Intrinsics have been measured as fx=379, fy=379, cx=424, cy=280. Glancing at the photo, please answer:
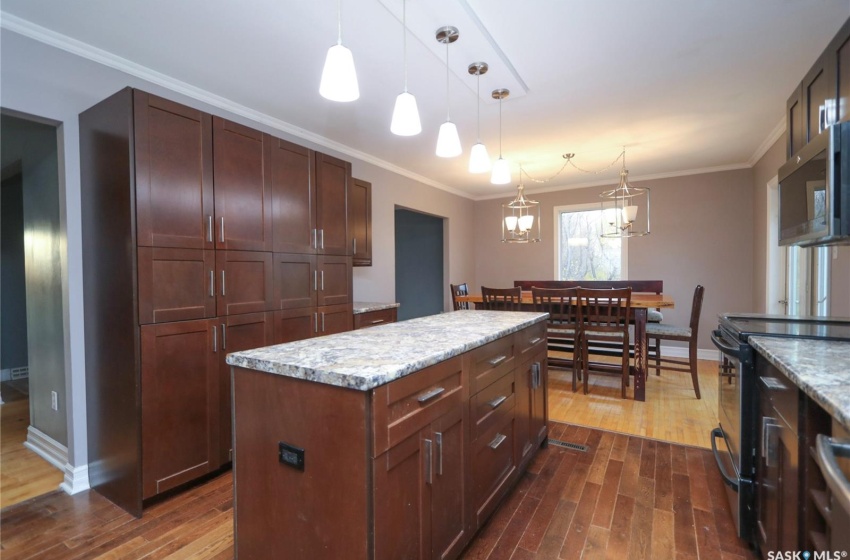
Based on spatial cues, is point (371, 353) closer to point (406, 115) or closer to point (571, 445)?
point (406, 115)

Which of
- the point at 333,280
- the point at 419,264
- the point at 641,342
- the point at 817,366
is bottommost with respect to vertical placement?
the point at 641,342

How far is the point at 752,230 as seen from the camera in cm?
473

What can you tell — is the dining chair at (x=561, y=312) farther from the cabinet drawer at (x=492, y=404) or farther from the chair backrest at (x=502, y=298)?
the cabinet drawer at (x=492, y=404)

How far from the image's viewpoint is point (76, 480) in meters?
2.13

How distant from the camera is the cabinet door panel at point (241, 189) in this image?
88.0 inches

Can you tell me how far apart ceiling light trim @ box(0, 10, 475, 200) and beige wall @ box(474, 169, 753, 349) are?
4.01m

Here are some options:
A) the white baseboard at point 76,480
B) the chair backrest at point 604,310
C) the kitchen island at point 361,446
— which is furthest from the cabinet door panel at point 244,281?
the chair backrest at point 604,310

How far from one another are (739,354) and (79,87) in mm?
3595

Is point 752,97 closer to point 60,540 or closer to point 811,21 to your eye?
point 811,21

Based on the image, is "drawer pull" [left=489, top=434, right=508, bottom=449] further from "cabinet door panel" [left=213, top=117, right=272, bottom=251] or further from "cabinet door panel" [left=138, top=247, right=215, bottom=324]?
"cabinet door panel" [left=213, top=117, right=272, bottom=251]

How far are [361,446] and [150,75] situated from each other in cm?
276

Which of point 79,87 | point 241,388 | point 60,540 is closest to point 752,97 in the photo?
point 241,388

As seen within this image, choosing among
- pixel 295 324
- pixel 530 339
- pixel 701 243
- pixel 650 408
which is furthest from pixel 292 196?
pixel 701 243

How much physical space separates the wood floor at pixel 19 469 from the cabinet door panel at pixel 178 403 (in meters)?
0.79
